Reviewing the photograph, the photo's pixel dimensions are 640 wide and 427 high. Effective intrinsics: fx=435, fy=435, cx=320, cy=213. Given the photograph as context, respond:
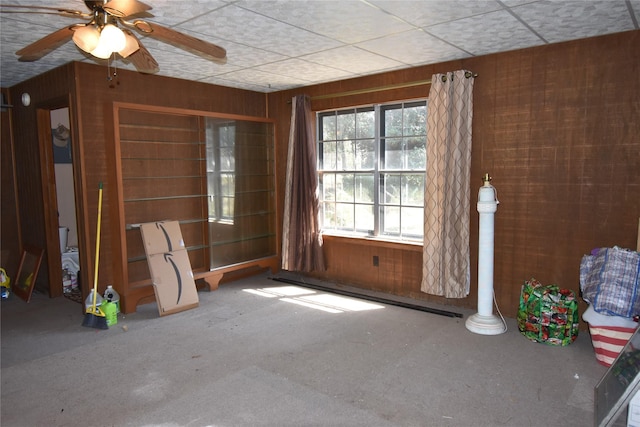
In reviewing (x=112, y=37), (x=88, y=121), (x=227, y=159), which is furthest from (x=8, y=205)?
(x=112, y=37)

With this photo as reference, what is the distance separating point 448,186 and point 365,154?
111 cm

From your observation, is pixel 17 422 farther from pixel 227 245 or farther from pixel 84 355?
pixel 227 245

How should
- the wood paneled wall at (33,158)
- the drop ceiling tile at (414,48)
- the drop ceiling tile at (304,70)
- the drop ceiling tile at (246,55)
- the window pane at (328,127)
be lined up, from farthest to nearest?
the window pane at (328,127), the wood paneled wall at (33,158), the drop ceiling tile at (304,70), the drop ceiling tile at (246,55), the drop ceiling tile at (414,48)

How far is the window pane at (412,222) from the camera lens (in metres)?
4.40

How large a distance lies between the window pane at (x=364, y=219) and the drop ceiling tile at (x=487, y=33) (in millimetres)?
1907

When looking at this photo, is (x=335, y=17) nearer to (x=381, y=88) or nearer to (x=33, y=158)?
(x=381, y=88)

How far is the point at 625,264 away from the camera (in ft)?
9.29

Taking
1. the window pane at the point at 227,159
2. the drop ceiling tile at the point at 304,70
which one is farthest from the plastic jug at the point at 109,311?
the drop ceiling tile at the point at 304,70

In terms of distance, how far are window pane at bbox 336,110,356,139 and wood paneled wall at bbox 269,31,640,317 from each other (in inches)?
30.8

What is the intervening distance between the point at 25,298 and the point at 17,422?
2591 millimetres

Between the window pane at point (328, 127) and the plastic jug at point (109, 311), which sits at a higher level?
the window pane at point (328, 127)

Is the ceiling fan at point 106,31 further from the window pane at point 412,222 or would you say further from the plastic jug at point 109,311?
the window pane at point 412,222

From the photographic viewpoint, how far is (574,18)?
2.79 m

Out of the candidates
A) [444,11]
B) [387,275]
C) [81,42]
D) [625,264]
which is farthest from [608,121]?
[81,42]
